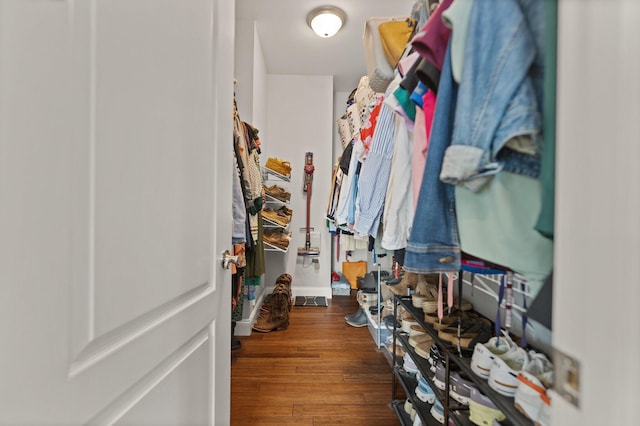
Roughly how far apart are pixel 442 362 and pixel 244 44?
275cm

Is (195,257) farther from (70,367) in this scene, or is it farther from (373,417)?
(373,417)

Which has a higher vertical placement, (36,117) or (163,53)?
(163,53)

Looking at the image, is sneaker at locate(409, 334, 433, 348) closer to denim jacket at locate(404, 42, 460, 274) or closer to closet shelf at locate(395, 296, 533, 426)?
closet shelf at locate(395, 296, 533, 426)

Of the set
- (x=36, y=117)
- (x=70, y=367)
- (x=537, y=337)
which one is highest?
(x=36, y=117)

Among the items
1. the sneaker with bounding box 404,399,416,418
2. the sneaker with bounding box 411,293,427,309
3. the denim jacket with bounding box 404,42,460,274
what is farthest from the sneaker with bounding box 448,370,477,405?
the denim jacket with bounding box 404,42,460,274

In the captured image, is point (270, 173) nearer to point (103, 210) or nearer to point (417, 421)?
point (417, 421)

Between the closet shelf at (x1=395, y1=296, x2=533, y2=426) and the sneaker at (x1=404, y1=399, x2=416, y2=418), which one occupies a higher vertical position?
the closet shelf at (x1=395, y1=296, x2=533, y2=426)

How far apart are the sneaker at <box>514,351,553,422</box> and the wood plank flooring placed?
98cm

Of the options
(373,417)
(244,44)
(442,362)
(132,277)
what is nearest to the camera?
(132,277)

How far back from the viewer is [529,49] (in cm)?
45

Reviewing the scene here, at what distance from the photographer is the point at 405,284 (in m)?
1.59

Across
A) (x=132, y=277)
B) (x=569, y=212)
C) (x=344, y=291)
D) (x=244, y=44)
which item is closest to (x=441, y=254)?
(x=569, y=212)

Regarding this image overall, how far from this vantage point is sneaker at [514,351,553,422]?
2.19 feet

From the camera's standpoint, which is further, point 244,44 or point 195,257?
point 244,44
